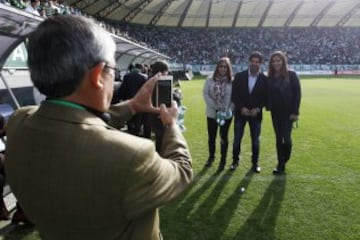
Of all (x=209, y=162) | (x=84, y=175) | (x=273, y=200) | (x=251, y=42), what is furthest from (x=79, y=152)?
(x=251, y=42)

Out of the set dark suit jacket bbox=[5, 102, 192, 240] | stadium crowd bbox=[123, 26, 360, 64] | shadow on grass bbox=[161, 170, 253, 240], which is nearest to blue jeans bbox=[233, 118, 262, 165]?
shadow on grass bbox=[161, 170, 253, 240]

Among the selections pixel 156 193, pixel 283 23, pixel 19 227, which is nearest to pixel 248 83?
pixel 19 227

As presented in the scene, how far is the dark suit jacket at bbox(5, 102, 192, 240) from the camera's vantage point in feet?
4.94

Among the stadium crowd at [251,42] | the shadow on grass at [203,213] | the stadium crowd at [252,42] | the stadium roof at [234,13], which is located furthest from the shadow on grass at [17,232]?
the stadium crowd at [252,42]

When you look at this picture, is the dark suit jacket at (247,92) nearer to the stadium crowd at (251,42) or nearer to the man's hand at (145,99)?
the man's hand at (145,99)

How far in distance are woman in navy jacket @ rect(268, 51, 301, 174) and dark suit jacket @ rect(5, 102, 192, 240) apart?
18.7 ft

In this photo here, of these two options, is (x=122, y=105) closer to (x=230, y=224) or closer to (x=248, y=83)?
(x=230, y=224)

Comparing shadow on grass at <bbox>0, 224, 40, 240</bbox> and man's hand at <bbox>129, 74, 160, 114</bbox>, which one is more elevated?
man's hand at <bbox>129, 74, 160, 114</bbox>

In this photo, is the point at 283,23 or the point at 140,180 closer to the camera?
the point at 140,180

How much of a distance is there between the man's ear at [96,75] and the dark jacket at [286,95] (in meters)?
5.84

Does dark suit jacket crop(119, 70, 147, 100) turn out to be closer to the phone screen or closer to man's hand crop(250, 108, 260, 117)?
man's hand crop(250, 108, 260, 117)

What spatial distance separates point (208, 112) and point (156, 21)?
5206cm

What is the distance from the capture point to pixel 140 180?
Answer: 1537mm

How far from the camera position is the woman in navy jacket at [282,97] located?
701 centimetres
